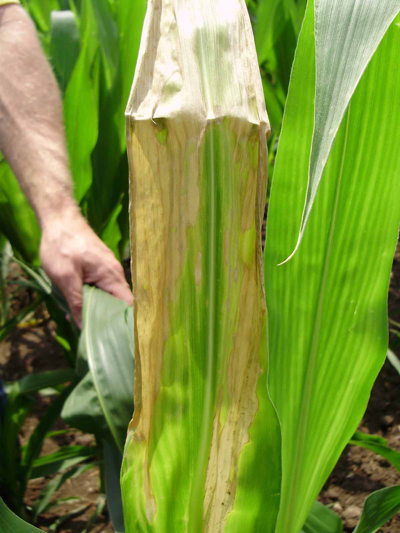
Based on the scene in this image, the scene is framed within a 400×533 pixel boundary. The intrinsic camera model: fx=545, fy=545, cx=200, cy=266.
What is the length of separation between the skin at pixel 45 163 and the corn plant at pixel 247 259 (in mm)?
289

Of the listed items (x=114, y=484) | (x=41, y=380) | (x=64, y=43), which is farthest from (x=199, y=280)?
(x=64, y=43)

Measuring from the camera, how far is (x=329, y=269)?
1.42ft

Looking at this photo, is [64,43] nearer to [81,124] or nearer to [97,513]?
[81,124]

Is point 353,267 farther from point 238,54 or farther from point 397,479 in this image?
point 397,479

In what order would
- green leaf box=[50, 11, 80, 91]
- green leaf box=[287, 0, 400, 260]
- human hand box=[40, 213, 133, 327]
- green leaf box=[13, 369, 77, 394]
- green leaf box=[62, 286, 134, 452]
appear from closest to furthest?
green leaf box=[287, 0, 400, 260] → green leaf box=[62, 286, 134, 452] → human hand box=[40, 213, 133, 327] → green leaf box=[13, 369, 77, 394] → green leaf box=[50, 11, 80, 91]

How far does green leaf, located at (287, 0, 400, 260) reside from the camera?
31cm

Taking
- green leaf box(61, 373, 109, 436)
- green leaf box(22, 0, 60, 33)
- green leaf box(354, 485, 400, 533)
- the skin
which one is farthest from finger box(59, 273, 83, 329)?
green leaf box(22, 0, 60, 33)

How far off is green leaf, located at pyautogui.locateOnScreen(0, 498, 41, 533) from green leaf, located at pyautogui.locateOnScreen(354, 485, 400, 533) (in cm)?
35

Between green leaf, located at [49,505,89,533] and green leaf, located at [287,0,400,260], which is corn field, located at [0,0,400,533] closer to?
green leaf, located at [287,0,400,260]

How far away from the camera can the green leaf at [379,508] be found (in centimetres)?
57

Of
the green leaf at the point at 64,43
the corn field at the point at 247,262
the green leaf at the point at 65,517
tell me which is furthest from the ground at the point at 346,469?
the green leaf at the point at 64,43

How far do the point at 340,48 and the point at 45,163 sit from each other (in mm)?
515

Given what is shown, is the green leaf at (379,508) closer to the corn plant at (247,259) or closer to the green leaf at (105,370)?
the corn plant at (247,259)

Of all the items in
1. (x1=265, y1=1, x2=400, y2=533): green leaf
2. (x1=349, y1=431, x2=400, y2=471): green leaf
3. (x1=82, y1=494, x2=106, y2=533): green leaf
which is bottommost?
(x1=82, y1=494, x2=106, y2=533): green leaf
